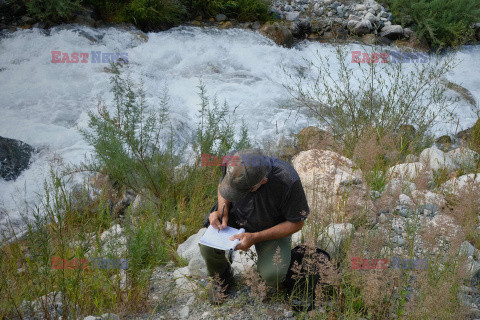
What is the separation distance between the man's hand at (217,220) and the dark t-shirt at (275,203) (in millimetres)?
90

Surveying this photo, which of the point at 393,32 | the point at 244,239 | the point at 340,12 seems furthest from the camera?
the point at 340,12

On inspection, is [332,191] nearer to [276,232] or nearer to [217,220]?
[276,232]

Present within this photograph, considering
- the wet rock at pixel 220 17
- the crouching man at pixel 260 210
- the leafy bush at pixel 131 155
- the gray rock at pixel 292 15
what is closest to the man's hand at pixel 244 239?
the crouching man at pixel 260 210

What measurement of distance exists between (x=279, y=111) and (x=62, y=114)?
3300 mm

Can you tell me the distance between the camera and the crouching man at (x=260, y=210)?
253 cm

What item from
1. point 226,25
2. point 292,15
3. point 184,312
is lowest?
point 184,312

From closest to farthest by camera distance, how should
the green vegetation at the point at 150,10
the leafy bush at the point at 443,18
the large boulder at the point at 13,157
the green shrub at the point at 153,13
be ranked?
the large boulder at the point at 13,157
the green vegetation at the point at 150,10
the green shrub at the point at 153,13
the leafy bush at the point at 443,18

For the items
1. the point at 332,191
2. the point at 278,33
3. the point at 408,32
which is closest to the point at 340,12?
the point at 408,32

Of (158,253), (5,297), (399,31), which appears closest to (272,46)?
(399,31)

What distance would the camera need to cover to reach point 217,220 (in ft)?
9.32

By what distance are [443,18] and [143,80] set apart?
6.70 meters

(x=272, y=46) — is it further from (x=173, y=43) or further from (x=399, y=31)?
(x=399, y=31)

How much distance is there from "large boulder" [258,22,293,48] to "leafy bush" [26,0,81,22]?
376cm

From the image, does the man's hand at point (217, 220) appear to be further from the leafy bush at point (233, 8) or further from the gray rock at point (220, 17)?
the gray rock at point (220, 17)
